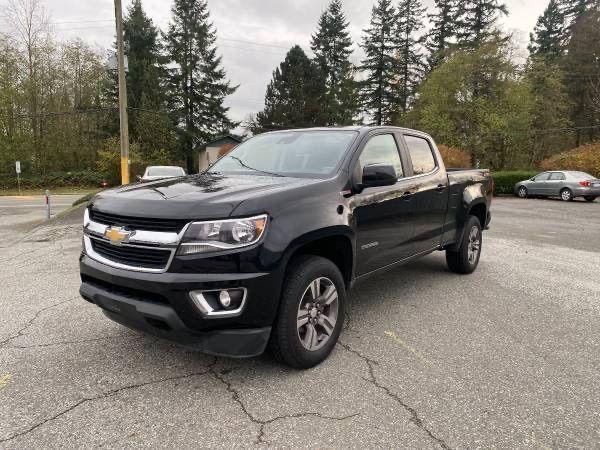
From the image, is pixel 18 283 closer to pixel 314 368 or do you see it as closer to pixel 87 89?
pixel 314 368

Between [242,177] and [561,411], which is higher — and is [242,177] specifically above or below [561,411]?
above

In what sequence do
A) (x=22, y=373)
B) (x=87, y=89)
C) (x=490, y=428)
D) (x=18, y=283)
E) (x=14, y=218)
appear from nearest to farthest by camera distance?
(x=490, y=428)
(x=22, y=373)
(x=18, y=283)
(x=14, y=218)
(x=87, y=89)

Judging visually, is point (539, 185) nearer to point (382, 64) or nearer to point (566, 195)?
point (566, 195)

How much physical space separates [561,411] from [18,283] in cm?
601

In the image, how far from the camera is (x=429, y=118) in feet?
98.2

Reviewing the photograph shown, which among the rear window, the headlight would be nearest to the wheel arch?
the headlight

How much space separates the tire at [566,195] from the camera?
19430 mm

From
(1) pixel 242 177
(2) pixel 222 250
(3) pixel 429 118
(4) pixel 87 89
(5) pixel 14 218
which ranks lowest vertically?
(5) pixel 14 218

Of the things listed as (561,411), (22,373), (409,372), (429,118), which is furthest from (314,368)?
(429,118)

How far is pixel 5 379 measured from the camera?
2877 millimetres

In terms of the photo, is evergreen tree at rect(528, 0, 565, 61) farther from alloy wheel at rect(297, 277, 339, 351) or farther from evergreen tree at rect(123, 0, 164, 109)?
alloy wheel at rect(297, 277, 339, 351)

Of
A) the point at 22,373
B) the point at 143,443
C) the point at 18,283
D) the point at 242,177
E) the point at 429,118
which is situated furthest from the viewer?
the point at 429,118

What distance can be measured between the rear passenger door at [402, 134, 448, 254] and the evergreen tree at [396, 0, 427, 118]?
39848 mm

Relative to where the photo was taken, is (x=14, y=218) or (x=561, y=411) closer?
(x=561, y=411)
